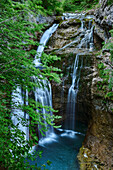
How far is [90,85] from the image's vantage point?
6895mm

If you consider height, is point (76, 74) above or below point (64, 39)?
below

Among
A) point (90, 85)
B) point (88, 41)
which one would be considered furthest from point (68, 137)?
point (88, 41)

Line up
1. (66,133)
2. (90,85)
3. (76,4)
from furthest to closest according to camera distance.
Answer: (76,4)
(66,133)
(90,85)

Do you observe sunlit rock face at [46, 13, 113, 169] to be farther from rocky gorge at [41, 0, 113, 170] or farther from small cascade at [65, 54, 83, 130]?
small cascade at [65, 54, 83, 130]

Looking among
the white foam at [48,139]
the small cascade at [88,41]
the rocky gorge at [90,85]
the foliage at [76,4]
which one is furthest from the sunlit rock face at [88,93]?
the foliage at [76,4]

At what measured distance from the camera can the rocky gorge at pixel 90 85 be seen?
15.7ft

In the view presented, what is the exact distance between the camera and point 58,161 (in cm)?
532

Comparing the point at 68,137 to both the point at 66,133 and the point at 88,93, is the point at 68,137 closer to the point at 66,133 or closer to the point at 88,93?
the point at 66,133

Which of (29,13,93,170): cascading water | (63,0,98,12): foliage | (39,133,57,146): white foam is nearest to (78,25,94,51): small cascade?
(29,13,93,170): cascading water

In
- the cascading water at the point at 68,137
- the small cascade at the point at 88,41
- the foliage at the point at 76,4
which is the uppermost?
the foliage at the point at 76,4

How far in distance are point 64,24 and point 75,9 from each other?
21.0ft

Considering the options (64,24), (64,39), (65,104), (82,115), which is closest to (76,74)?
(65,104)

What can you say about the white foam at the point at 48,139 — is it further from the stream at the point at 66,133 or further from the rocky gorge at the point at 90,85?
the rocky gorge at the point at 90,85

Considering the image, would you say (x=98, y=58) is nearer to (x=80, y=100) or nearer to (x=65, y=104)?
(x=80, y=100)
